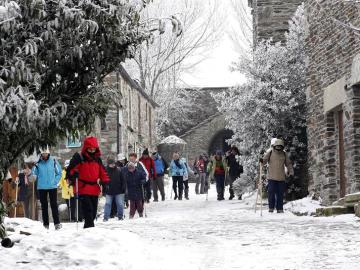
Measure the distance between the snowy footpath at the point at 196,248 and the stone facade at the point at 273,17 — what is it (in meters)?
11.0

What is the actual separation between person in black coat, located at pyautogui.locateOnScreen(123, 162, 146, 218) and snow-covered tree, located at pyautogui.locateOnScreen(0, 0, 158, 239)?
20.9 ft

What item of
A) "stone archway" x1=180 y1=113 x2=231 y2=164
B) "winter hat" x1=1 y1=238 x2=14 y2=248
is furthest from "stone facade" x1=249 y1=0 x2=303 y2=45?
"stone archway" x1=180 y1=113 x2=231 y2=164

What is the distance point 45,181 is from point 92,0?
15.8 ft

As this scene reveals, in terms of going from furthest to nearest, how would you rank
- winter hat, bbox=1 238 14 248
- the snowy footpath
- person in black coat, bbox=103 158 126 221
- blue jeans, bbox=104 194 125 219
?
blue jeans, bbox=104 194 125 219 → person in black coat, bbox=103 158 126 221 → winter hat, bbox=1 238 14 248 → the snowy footpath

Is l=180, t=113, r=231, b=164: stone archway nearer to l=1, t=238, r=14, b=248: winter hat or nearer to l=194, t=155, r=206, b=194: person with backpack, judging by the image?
l=194, t=155, r=206, b=194: person with backpack

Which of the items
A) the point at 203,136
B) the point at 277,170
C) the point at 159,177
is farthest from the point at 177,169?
the point at 203,136

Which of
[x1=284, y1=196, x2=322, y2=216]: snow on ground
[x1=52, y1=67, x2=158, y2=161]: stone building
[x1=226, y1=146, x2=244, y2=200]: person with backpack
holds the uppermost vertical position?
[x1=52, y1=67, x2=158, y2=161]: stone building

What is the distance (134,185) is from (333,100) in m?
4.56

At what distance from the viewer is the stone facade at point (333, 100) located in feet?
39.4

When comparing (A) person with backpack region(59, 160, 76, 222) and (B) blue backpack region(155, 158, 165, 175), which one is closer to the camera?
(A) person with backpack region(59, 160, 76, 222)

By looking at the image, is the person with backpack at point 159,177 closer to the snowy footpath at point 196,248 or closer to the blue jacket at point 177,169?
the blue jacket at point 177,169

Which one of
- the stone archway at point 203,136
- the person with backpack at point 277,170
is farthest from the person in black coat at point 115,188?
the stone archway at point 203,136

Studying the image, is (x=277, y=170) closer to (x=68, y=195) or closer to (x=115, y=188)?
(x=115, y=188)

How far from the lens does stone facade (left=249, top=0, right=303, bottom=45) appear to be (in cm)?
2083
